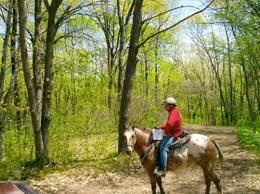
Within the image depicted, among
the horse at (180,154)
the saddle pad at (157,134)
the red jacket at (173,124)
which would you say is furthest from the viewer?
the saddle pad at (157,134)

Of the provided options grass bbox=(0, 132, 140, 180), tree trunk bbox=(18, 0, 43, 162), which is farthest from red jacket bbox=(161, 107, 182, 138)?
tree trunk bbox=(18, 0, 43, 162)

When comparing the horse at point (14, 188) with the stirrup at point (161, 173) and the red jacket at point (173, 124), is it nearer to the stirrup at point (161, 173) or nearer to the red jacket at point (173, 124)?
the stirrup at point (161, 173)

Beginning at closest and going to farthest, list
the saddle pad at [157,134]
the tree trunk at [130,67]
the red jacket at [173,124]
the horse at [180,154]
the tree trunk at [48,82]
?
the red jacket at [173,124] < the horse at [180,154] < the saddle pad at [157,134] < the tree trunk at [48,82] < the tree trunk at [130,67]

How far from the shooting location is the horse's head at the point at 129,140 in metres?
8.20

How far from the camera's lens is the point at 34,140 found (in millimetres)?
11719

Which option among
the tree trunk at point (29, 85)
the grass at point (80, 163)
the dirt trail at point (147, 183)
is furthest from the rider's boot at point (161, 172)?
the tree trunk at point (29, 85)

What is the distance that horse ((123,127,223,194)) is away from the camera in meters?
8.44

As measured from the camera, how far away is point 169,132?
8.48m

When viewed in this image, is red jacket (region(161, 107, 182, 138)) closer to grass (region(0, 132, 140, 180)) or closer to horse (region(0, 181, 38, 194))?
grass (region(0, 132, 140, 180))

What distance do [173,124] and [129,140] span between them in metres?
1.09

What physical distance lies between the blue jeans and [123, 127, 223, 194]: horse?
187 millimetres

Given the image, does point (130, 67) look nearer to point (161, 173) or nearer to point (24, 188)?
point (161, 173)

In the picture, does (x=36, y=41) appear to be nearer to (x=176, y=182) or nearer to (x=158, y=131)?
(x=158, y=131)

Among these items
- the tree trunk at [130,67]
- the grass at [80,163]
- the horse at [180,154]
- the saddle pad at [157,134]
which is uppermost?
the tree trunk at [130,67]
